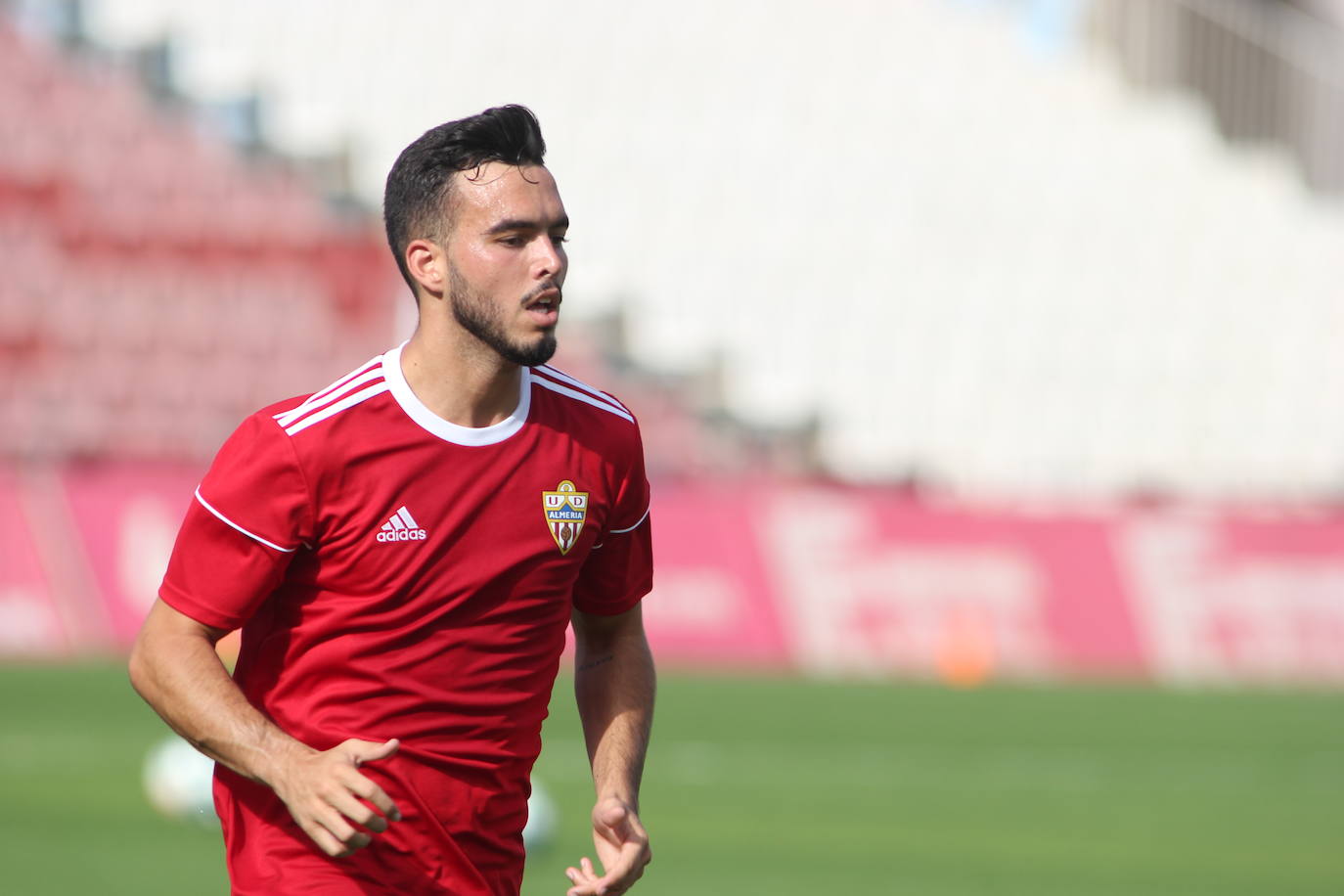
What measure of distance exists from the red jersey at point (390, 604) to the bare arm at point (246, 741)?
0.08m

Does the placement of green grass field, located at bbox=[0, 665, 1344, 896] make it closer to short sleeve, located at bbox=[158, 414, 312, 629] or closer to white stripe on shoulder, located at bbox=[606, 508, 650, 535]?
white stripe on shoulder, located at bbox=[606, 508, 650, 535]

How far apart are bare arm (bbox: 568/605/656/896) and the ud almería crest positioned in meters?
0.38

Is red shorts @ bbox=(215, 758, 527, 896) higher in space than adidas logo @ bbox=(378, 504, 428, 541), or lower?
lower

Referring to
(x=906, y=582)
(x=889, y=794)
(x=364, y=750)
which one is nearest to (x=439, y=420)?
(x=364, y=750)

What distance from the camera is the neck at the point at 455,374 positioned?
4.11 meters

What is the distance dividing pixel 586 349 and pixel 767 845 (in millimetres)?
17543

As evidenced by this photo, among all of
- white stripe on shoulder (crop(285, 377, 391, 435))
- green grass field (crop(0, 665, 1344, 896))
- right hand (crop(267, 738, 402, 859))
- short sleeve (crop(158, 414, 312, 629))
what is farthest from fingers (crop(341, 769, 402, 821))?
green grass field (crop(0, 665, 1344, 896))

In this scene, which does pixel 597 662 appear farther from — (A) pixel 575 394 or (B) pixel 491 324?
(B) pixel 491 324

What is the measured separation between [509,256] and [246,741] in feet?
3.42

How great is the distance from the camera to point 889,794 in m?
11.8

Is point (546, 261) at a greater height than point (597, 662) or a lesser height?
greater

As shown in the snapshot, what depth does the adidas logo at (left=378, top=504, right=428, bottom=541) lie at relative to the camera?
3996mm

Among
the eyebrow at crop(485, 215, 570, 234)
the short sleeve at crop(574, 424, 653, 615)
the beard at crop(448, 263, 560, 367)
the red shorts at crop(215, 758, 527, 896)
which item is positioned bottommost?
the red shorts at crop(215, 758, 527, 896)

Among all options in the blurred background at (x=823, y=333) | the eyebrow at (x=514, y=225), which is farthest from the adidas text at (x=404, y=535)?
the blurred background at (x=823, y=333)
